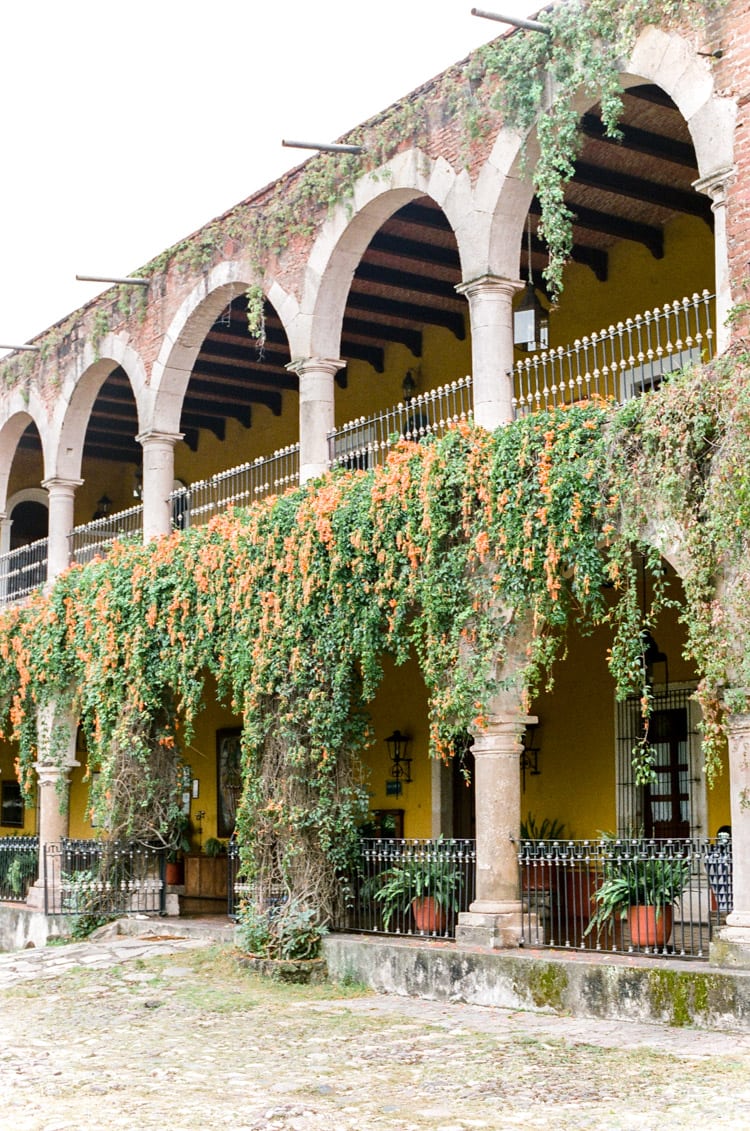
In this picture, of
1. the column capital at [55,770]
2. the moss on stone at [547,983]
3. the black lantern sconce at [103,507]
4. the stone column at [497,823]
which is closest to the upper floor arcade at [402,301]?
the column capital at [55,770]

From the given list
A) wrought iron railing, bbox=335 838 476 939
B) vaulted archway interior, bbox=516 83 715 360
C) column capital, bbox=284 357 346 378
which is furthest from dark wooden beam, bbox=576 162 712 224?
wrought iron railing, bbox=335 838 476 939

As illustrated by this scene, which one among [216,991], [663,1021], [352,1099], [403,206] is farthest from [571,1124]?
[403,206]

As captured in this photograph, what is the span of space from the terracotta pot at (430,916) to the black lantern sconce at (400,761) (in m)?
4.61

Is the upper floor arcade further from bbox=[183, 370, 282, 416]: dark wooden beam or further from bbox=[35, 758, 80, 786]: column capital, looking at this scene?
bbox=[35, 758, 80, 786]: column capital

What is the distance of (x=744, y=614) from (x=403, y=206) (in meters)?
6.23

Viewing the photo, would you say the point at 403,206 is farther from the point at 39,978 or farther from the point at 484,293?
the point at 39,978

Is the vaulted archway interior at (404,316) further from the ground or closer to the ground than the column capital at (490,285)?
further from the ground

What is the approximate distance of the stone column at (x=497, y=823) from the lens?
11383mm

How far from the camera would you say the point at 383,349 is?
17.8m

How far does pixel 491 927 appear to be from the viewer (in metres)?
11.2

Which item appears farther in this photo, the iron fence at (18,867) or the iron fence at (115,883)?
the iron fence at (18,867)

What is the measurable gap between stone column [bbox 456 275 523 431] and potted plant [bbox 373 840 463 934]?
3.62 metres

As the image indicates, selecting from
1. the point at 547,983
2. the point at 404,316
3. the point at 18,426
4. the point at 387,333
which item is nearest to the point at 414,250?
the point at 404,316

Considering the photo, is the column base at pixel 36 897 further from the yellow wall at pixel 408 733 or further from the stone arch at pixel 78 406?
the stone arch at pixel 78 406
